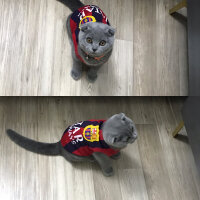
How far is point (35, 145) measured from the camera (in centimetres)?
151

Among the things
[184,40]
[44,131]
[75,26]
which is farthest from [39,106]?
[184,40]

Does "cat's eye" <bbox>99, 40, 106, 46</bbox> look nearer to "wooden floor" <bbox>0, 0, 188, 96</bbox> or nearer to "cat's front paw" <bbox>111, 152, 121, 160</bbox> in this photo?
"wooden floor" <bbox>0, 0, 188, 96</bbox>

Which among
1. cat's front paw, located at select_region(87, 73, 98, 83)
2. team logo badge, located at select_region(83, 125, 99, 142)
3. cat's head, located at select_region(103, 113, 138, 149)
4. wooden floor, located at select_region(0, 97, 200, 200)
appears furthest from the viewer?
cat's front paw, located at select_region(87, 73, 98, 83)

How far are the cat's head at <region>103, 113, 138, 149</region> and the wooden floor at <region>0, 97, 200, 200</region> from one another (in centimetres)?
41

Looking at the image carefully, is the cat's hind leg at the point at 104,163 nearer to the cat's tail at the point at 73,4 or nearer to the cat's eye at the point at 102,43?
the cat's eye at the point at 102,43

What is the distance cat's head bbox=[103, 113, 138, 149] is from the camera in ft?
3.94

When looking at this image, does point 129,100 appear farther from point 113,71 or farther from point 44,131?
point 44,131

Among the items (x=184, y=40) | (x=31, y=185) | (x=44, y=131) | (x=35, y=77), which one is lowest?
(x=31, y=185)

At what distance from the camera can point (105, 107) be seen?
1.79 metres

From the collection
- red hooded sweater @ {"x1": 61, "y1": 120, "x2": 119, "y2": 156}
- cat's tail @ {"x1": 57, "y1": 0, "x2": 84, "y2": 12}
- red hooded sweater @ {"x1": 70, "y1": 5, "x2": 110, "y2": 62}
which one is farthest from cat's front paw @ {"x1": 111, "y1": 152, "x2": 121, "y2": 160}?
cat's tail @ {"x1": 57, "y1": 0, "x2": 84, "y2": 12}

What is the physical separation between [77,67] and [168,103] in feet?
2.43

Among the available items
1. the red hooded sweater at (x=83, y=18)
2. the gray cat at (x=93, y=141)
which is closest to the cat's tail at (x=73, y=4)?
the red hooded sweater at (x=83, y=18)

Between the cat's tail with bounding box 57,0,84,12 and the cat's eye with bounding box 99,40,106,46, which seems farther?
the cat's tail with bounding box 57,0,84,12

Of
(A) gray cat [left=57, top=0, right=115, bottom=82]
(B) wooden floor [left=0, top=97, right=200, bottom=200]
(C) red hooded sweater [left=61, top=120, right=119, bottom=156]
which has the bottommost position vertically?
(B) wooden floor [left=0, top=97, right=200, bottom=200]
